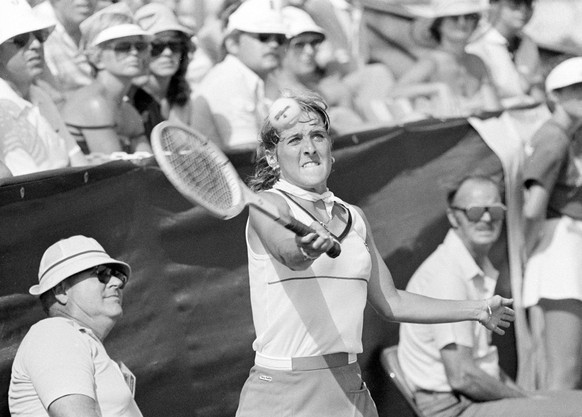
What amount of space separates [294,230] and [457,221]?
2957mm

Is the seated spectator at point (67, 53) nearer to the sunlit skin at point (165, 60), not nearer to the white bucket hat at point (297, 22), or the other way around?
the sunlit skin at point (165, 60)

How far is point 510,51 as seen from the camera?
8711mm

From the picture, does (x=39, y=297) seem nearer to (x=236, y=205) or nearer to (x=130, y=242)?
(x=130, y=242)

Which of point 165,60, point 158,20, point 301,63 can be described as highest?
point 158,20

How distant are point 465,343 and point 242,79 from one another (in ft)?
6.06

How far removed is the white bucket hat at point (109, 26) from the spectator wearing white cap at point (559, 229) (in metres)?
2.18

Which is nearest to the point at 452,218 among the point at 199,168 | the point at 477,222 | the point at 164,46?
the point at 477,222

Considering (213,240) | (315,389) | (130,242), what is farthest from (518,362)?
(315,389)

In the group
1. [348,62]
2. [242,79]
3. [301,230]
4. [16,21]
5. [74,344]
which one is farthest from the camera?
[348,62]

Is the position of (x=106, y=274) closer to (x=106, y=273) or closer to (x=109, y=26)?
(x=106, y=273)

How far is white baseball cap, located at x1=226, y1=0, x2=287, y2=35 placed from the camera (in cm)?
676

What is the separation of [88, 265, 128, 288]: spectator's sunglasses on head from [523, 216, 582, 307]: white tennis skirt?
2.77m

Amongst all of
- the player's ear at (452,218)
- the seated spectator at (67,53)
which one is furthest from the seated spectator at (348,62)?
the seated spectator at (67,53)

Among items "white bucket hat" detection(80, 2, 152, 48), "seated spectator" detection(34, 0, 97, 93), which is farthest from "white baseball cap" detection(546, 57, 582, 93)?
"seated spectator" detection(34, 0, 97, 93)
